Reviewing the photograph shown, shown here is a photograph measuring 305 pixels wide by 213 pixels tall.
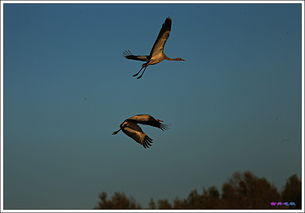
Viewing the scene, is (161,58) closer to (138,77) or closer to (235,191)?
(138,77)

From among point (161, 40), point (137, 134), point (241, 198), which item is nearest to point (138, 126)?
point (137, 134)

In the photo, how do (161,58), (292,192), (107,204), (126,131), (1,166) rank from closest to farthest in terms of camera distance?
1. (161,58)
2. (126,131)
3. (1,166)
4. (107,204)
5. (292,192)

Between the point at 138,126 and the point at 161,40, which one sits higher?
the point at 161,40

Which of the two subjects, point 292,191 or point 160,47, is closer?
point 160,47

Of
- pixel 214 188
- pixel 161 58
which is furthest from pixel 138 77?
pixel 214 188

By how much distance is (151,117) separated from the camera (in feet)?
40.8

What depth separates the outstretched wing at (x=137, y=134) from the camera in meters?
13.3

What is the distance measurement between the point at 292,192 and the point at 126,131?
35007 millimetres

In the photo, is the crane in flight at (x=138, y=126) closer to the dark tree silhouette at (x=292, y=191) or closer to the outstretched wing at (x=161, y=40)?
the outstretched wing at (x=161, y=40)

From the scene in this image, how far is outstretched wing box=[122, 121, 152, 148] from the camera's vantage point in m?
13.3

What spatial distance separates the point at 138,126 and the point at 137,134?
27 cm

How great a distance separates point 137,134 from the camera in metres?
13.6

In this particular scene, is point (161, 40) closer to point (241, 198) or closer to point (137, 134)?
point (137, 134)

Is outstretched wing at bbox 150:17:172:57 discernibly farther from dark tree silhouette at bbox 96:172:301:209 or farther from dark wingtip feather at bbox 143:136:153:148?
dark tree silhouette at bbox 96:172:301:209
